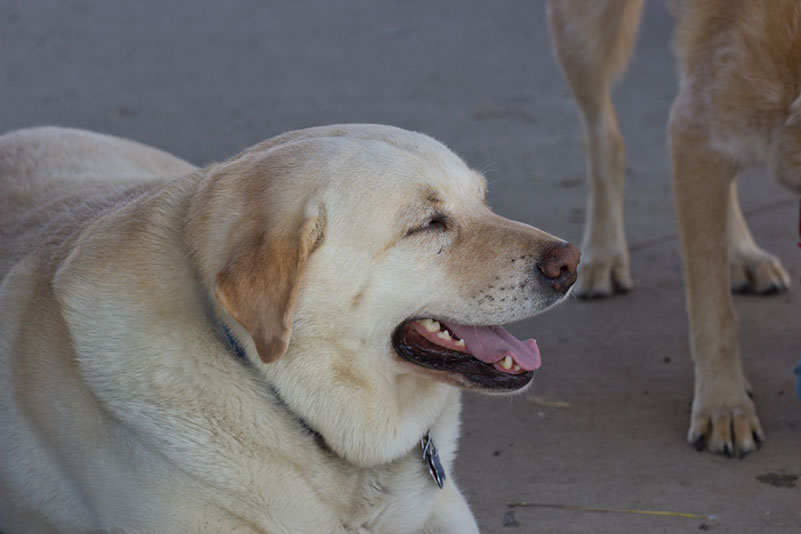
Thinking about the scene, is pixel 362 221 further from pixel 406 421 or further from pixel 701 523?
pixel 701 523

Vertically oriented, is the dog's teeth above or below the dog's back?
below

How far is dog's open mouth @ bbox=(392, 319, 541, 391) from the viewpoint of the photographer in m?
2.24

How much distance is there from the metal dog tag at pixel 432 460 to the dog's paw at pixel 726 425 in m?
0.99

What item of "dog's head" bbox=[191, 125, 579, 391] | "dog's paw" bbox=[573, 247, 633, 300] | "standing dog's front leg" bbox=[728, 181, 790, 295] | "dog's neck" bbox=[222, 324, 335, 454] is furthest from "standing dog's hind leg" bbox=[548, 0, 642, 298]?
"dog's neck" bbox=[222, 324, 335, 454]

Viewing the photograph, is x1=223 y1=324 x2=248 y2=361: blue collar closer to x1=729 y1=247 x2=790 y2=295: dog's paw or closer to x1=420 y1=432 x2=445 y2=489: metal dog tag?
x1=420 y1=432 x2=445 y2=489: metal dog tag

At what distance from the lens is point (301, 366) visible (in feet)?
7.13

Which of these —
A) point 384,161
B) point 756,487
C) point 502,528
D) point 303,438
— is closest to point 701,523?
point 756,487

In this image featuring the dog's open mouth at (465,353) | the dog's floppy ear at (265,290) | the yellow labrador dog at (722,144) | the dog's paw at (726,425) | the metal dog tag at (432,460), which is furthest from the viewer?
the dog's paw at (726,425)

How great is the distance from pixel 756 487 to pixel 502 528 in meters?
0.72

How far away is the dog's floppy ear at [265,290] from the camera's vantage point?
2.00 metres

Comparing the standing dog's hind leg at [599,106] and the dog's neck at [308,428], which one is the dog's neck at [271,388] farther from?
the standing dog's hind leg at [599,106]

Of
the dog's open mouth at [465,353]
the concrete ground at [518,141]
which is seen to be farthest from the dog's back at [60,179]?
the concrete ground at [518,141]

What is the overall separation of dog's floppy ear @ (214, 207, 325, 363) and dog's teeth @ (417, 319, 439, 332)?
33cm

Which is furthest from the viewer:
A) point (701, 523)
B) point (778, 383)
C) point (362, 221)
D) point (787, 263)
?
point (787, 263)
